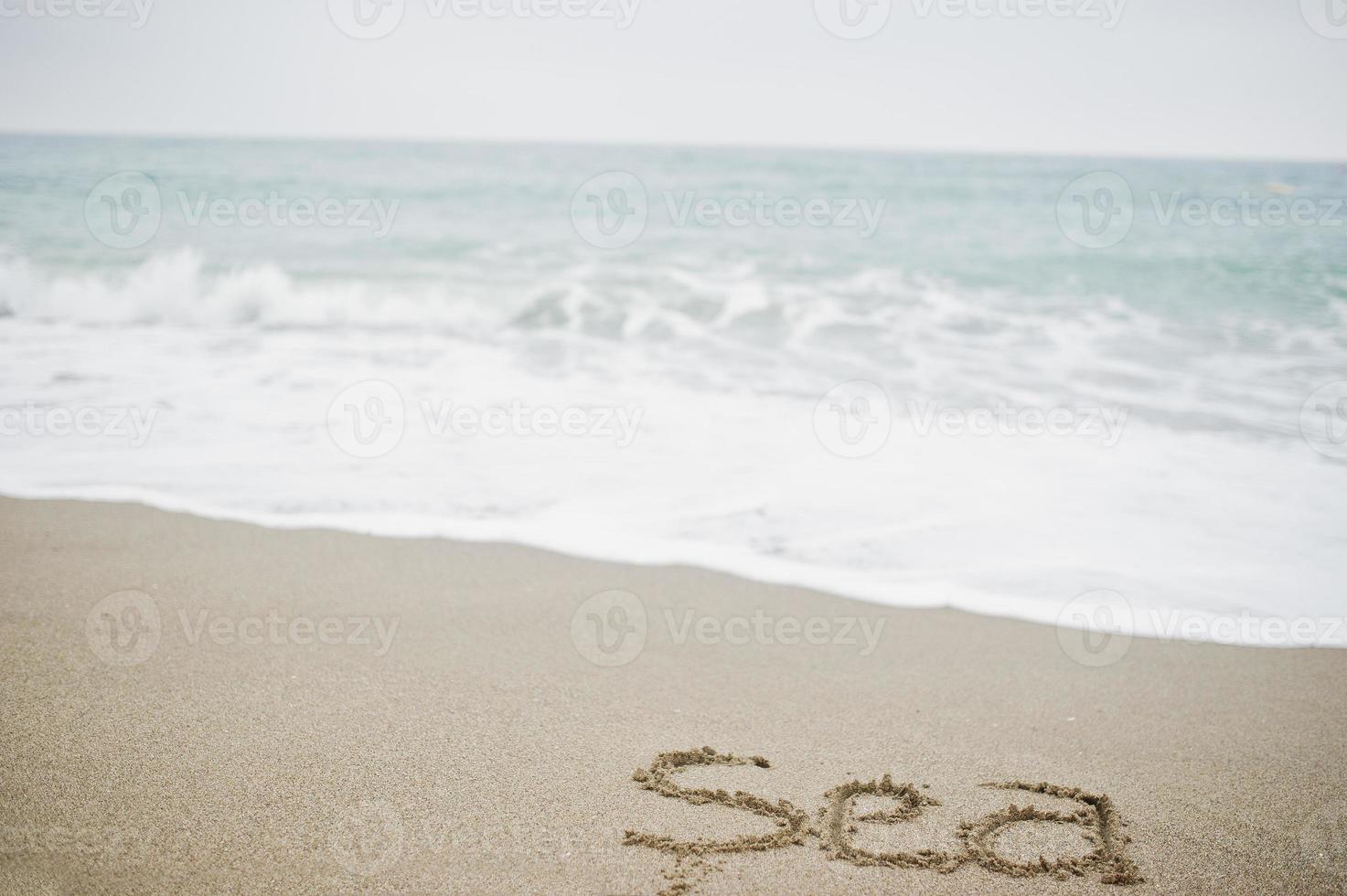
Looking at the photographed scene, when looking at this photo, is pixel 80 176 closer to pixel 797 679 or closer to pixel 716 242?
pixel 716 242

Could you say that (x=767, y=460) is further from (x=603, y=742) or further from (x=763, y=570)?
(x=603, y=742)

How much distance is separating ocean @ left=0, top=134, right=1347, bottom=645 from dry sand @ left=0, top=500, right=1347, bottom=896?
2.19 feet

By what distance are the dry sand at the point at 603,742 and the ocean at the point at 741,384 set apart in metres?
0.67

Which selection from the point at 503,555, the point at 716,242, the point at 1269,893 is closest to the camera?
the point at 1269,893

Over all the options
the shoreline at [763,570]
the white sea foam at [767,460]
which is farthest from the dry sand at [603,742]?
the white sea foam at [767,460]

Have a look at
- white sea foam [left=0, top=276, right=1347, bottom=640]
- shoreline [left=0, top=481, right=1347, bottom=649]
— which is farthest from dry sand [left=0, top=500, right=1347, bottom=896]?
white sea foam [left=0, top=276, right=1347, bottom=640]

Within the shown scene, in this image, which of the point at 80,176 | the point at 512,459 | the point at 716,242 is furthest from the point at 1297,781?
the point at 80,176

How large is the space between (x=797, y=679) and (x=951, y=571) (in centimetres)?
158

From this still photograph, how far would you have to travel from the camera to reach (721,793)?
9.04 feet

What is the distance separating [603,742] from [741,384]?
6.04 m

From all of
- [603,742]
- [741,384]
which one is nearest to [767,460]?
[741,384]

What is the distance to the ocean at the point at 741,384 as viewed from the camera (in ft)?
16.8

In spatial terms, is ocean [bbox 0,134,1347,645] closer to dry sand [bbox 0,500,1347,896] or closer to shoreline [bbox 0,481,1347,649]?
shoreline [bbox 0,481,1347,649]

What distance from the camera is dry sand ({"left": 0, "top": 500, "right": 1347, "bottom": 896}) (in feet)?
8.13
